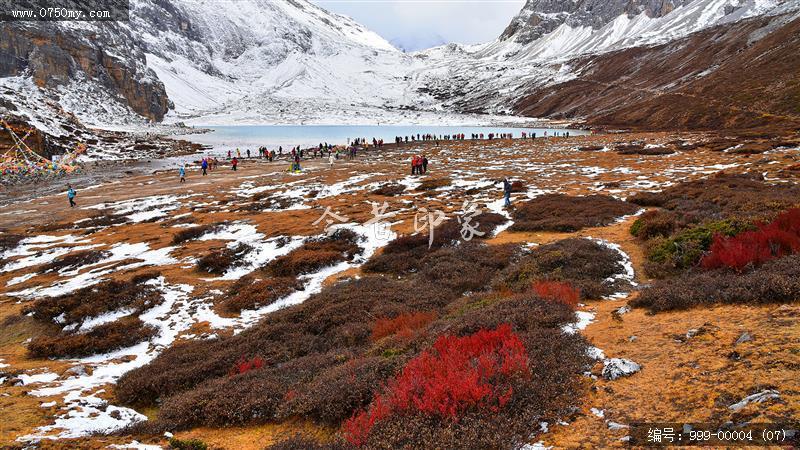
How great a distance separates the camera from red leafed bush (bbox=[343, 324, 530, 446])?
4984 millimetres

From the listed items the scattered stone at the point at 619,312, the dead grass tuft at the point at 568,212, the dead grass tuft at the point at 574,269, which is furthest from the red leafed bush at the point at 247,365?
the dead grass tuft at the point at 568,212

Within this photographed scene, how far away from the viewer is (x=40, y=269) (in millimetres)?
17109

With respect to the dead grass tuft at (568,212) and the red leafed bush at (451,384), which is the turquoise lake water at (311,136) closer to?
the dead grass tuft at (568,212)

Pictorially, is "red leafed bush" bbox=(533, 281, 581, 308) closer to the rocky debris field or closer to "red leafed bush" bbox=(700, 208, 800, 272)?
the rocky debris field

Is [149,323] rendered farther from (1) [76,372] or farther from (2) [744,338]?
(2) [744,338]

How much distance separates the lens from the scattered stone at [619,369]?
5.57 m

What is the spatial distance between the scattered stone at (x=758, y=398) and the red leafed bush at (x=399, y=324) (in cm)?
560

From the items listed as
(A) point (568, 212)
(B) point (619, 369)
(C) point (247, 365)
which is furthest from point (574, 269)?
(C) point (247, 365)

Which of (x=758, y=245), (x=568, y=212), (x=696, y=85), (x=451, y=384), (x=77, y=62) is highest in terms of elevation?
(x=77, y=62)

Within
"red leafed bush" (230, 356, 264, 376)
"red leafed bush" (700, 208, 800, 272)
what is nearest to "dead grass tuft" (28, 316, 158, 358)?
"red leafed bush" (230, 356, 264, 376)

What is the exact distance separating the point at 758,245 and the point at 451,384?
780cm

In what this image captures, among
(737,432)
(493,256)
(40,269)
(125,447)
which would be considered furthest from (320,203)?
(737,432)

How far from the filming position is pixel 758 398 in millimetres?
4246

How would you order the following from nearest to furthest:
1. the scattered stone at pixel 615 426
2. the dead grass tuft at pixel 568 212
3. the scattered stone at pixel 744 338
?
the scattered stone at pixel 615 426 < the scattered stone at pixel 744 338 < the dead grass tuft at pixel 568 212
